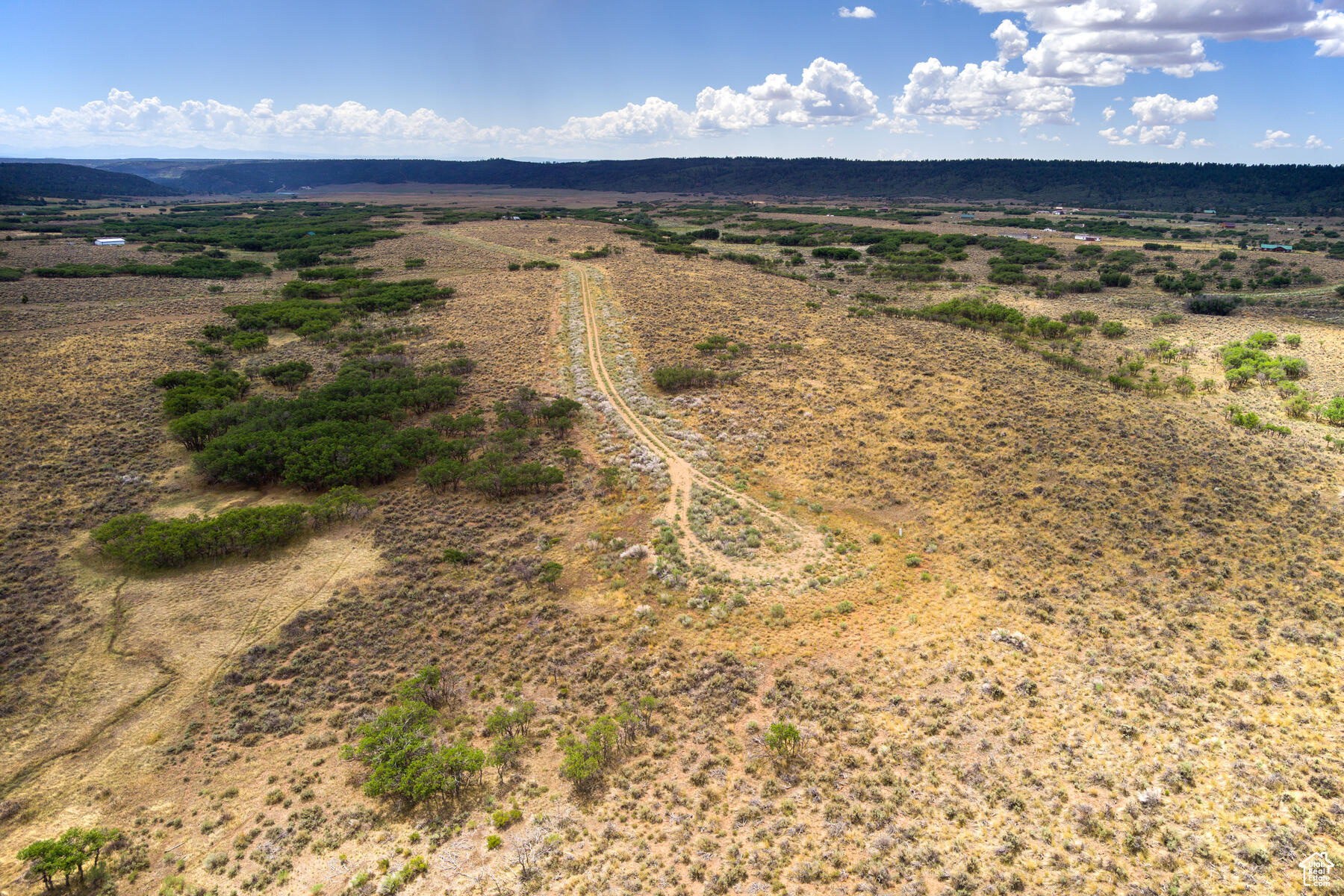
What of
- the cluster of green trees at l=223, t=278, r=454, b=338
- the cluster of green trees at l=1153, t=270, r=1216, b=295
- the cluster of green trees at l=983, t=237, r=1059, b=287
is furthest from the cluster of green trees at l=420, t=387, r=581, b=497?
the cluster of green trees at l=1153, t=270, r=1216, b=295

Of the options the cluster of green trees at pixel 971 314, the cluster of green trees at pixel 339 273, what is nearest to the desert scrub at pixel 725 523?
the cluster of green trees at pixel 971 314

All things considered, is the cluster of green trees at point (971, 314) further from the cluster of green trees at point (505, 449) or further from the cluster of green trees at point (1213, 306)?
the cluster of green trees at point (505, 449)

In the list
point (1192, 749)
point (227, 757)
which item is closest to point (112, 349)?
point (227, 757)

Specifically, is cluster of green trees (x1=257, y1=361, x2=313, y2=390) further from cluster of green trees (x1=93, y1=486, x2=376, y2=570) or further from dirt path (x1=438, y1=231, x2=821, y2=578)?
dirt path (x1=438, y1=231, x2=821, y2=578)

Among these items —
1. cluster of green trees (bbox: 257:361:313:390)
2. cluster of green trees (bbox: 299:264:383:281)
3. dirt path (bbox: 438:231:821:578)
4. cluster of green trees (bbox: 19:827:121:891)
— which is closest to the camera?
cluster of green trees (bbox: 19:827:121:891)

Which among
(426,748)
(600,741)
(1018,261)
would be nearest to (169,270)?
(426,748)

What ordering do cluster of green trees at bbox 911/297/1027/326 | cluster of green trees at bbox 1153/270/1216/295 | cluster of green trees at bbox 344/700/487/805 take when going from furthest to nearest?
cluster of green trees at bbox 1153/270/1216/295
cluster of green trees at bbox 911/297/1027/326
cluster of green trees at bbox 344/700/487/805
